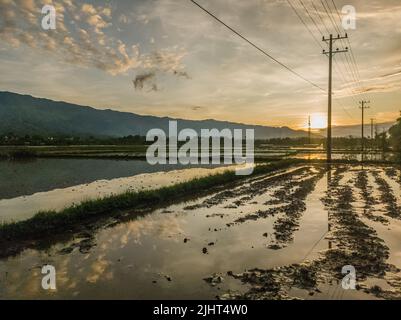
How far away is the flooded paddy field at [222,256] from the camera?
8469mm

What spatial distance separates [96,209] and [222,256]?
8812mm

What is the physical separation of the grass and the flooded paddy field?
3.55ft

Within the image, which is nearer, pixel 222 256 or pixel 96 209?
pixel 222 256

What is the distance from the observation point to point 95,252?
457 inches

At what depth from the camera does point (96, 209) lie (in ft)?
58.2

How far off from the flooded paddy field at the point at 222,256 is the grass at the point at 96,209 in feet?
3.55

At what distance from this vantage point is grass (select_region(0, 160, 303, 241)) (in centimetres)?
1381
